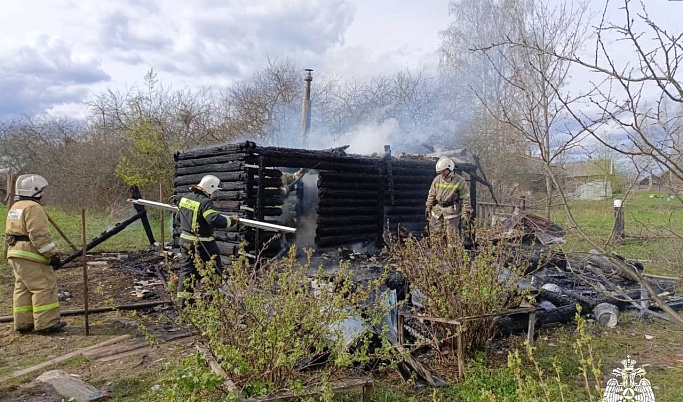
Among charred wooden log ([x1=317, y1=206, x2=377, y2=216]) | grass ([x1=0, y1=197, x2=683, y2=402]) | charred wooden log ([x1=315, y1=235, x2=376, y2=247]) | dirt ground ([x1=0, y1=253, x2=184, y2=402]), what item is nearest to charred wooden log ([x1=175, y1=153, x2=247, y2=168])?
charred wooden log ([x1=317, y1=206, x2=377, y2=216])

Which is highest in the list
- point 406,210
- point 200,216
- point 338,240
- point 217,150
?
point 217,150

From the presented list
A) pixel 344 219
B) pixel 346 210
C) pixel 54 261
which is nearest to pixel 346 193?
pixel 346 210

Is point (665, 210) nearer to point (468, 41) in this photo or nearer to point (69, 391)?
point (69, 391)

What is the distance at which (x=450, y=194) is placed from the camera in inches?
316

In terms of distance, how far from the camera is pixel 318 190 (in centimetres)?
1025

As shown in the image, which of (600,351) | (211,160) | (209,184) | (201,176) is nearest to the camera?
(600,351)

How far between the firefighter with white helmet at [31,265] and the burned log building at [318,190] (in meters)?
2.74

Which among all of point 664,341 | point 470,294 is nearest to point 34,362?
point 470,294

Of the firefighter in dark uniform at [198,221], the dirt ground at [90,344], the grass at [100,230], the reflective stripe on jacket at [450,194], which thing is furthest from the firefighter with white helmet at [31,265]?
the reflective stripe on jacket at [450,194]

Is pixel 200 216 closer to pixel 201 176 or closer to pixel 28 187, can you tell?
pixel 28 187

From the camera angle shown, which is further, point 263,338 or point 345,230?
point 345,230

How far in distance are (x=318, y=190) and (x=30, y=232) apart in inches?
223

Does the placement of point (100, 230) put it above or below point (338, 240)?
below

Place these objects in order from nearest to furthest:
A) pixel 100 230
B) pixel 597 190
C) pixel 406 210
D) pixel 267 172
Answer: pixel 597 190 → pixel 267 172 → pixel 406 210 → pixel 100 230
